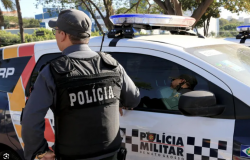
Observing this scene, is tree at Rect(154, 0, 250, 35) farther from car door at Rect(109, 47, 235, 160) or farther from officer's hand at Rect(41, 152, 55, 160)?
officer's hand at Rect(41, 152, 55, 160)

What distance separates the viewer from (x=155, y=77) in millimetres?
2250

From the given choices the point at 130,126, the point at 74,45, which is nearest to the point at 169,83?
the point at 130,126

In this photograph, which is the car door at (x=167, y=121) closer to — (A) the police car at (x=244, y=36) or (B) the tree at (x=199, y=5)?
(A) the police car at (x=244, y=36)

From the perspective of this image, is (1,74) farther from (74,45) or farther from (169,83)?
(169,83)

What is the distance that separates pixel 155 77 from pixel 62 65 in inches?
34.7

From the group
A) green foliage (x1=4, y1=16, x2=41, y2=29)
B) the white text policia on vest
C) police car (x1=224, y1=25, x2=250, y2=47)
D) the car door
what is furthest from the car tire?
green foliage (x1=4, y1=16, x2=41, y2=29)

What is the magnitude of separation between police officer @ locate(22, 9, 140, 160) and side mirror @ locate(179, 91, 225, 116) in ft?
1.37

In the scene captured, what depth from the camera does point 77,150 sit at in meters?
1.63

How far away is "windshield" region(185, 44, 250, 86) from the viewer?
200cm

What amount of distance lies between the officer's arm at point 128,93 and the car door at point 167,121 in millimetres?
229

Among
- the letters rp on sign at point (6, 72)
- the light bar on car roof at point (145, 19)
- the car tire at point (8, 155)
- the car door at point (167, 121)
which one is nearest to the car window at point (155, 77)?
the car door at point (167, 121)

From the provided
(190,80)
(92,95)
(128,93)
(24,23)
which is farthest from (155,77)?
(24,23)

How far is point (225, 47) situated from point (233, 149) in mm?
1010

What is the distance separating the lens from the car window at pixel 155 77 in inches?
83.6
